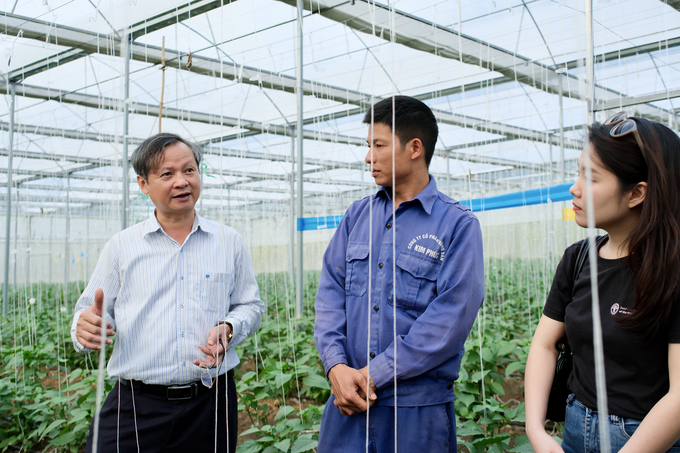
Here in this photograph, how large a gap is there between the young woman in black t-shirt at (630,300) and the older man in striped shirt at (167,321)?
32.4 inches

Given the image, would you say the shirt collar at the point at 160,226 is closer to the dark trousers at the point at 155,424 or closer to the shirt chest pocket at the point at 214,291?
the shirt chest pocket at the point at 214,291

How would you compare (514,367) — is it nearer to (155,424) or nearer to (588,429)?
(588,429)

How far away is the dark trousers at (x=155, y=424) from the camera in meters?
1.30

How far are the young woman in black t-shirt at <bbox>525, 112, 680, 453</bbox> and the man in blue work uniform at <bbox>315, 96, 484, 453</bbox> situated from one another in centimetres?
22

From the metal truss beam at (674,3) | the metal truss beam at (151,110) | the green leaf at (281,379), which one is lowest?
the green leaf at (281,379)

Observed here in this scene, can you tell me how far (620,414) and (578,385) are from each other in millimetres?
100

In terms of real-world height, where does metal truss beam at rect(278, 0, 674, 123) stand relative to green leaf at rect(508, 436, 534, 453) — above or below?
above

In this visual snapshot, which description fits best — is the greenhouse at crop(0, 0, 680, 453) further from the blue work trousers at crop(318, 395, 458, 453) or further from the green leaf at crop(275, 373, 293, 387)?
the blue work trousers at crop(318, 395, 458, 453)

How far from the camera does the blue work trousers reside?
3.68 feet

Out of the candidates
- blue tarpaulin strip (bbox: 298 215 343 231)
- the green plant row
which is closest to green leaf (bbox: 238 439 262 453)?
the green plant row

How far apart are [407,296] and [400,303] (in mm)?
25

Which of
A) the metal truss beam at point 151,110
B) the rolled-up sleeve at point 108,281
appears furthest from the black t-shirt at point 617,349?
the metal truss beam at point 151,110

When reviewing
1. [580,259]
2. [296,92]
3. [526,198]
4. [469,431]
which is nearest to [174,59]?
[296,92]

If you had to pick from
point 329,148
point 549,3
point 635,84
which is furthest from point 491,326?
point 329,148
